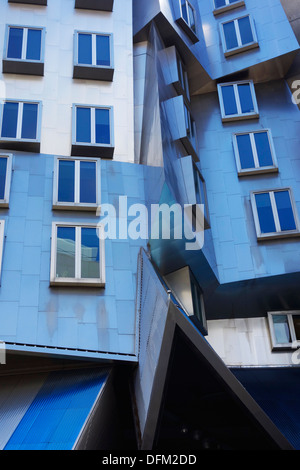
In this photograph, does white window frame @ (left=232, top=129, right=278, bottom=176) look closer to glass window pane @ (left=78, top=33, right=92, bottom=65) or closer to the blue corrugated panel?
glass window pane @ (left=78, top=33, right=92, bottom=65)

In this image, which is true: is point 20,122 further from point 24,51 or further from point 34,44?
point 34,44

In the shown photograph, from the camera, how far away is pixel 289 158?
23391 mm

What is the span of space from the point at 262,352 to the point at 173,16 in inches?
584

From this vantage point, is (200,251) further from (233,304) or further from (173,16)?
(173,16)

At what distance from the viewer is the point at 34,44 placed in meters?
22.6

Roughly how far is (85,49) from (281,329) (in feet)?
44.6

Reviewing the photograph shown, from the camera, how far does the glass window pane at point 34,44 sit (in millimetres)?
22328

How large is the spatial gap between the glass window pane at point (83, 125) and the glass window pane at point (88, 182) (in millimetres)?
1310

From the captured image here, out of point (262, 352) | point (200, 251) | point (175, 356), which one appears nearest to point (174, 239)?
point (200, 251)

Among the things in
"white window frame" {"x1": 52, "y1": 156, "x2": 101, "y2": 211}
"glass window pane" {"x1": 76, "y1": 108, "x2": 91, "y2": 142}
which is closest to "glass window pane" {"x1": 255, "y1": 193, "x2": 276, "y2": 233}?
"white window frame" {"x1": 52, "y1": 156, "x2": 101, "y2": 211}

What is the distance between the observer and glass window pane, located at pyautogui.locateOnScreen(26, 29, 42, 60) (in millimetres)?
22328

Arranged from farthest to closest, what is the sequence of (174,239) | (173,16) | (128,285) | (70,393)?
(173,16) < (174,239) < (128,285) < (70,393)

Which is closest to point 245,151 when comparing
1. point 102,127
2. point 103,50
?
point 102,127

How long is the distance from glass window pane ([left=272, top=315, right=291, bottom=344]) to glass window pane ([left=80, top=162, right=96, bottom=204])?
8.87 meters
